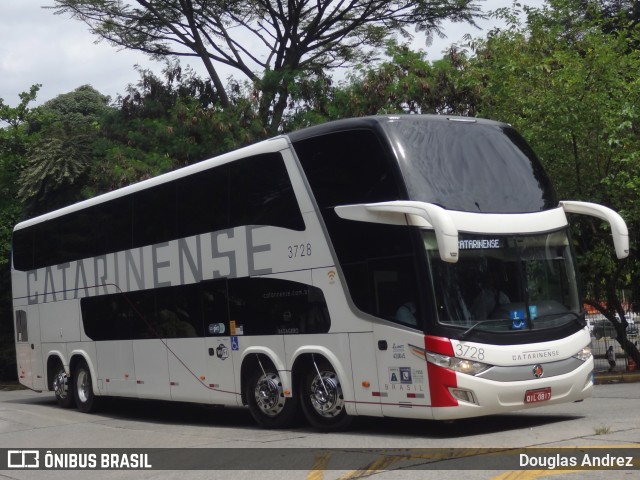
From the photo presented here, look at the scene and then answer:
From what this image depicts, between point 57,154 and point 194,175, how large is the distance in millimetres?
16529

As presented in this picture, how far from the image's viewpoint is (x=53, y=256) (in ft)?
69.4

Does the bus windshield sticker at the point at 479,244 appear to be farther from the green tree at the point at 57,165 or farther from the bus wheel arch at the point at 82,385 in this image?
the green tree at the point at 57,165

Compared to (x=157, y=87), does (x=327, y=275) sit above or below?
below

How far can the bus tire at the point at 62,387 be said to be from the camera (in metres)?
21.1

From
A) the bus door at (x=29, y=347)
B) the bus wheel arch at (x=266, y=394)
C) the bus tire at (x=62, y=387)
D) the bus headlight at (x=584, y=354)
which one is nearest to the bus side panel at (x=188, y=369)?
the bus wheel arch at (x=266, y=394)

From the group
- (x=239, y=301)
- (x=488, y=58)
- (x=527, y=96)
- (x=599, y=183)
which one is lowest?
(x=239, y=301)

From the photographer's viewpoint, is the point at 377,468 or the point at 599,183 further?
the point at 599,183

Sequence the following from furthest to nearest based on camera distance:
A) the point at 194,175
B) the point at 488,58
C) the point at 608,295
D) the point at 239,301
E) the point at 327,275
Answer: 1. the point at 488,58
2. the point at 608,295
3. the point at 194,175
4. the point at 239,301
5. the point at 327,275

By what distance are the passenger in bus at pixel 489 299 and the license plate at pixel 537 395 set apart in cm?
107

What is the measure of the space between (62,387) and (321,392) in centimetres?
978

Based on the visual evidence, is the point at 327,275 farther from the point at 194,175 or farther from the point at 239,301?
the point at 194,175

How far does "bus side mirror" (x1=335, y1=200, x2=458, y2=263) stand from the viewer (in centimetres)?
1091

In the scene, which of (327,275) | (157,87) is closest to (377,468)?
(327,275)

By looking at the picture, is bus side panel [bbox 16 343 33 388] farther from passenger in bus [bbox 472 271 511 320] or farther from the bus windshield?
passenger in bus [bbox 472 271 511 320]
